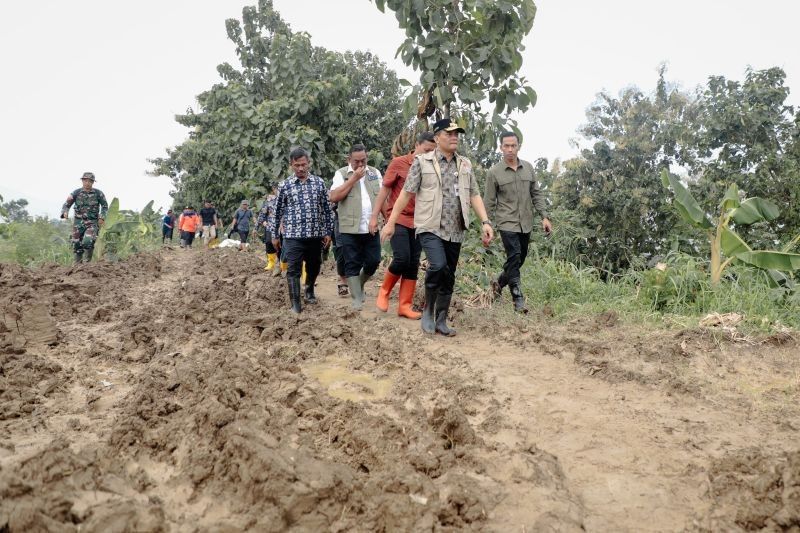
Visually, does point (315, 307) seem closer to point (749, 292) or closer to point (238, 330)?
point (238, 330)

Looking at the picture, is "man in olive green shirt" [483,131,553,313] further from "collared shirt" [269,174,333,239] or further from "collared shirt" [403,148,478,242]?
"collared shirt" [269,174,333,239]

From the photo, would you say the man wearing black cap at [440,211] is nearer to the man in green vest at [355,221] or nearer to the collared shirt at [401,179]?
the collared shirt at [401,179]

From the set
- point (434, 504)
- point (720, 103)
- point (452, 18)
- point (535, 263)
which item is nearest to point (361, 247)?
point (535, 263)

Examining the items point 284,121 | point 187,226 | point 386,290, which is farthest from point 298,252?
point 187,226

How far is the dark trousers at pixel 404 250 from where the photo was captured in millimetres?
5801

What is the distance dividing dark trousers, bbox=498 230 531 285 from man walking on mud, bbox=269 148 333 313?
5.79 feet

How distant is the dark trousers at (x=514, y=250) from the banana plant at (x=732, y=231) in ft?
5.55

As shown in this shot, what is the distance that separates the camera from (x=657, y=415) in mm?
3420

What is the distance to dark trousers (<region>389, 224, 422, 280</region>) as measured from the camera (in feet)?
19.0

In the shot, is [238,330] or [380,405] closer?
[380,405]

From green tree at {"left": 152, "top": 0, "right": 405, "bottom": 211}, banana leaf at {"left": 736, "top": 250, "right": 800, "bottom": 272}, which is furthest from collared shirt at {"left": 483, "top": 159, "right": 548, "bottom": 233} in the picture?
green tree at {"left": 152, "top": 0, "right": 405, "bottom": 211}

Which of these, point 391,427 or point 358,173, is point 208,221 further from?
point 391,427

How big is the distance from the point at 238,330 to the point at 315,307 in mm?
1501

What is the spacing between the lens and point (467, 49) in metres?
7.60
